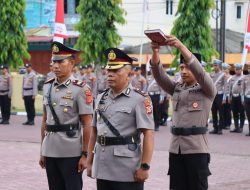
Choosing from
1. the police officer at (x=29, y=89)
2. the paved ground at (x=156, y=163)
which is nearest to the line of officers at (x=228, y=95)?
the paved ground at (x=156, y=163)

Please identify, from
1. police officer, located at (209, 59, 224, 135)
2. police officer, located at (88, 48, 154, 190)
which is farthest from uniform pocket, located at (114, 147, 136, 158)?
police officer, located at (209, 59, 224, 135)

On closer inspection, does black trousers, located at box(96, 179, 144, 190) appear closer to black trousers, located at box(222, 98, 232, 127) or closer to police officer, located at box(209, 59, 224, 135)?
police officer, located at box(209, 59, 224, 135)

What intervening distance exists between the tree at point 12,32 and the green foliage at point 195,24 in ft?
18.7

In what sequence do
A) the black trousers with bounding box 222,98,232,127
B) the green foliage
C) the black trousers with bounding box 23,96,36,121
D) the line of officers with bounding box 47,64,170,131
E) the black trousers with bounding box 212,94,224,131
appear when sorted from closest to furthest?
the black trousers with bounding box 212,94,224,131
the black trousers with bounding box 222,98,232,127
the line of officers with bounding box 47,64,170,131
the black trousers with bounding box 23,96,36,121
the green foliage

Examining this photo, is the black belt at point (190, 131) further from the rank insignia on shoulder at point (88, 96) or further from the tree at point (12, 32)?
the tree at point (12, 32)

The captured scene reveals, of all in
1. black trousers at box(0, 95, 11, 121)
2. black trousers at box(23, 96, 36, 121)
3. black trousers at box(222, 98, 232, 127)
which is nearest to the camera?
black trousers at box(222, 98, 232, 127)

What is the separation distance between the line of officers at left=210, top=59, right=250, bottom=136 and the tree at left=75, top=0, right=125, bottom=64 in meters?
5.45

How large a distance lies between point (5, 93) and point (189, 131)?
45.7 ft

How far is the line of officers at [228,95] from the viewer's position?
1775cm

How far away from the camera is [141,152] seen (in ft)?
18.5

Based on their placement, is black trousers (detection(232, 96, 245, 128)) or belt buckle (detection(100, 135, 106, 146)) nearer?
belt buckle (detection(100, 135, 106, 146))

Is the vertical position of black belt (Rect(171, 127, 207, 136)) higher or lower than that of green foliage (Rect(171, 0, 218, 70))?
lower

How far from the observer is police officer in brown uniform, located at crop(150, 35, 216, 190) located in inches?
259

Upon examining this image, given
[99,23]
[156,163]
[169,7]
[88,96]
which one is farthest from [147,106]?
[169,7]
